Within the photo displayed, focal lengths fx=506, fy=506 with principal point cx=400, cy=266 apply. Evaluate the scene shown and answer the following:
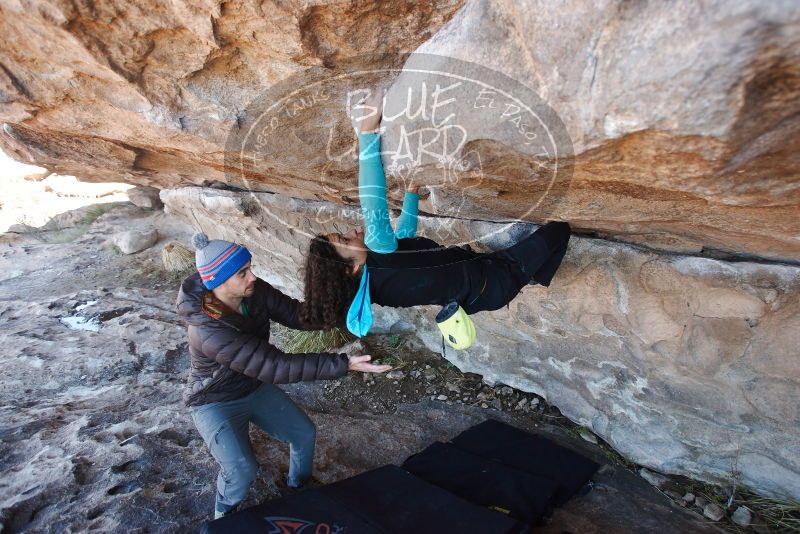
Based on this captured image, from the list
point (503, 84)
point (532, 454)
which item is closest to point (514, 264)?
point (503, 84)

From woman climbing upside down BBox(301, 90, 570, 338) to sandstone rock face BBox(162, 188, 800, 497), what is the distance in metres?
0.28

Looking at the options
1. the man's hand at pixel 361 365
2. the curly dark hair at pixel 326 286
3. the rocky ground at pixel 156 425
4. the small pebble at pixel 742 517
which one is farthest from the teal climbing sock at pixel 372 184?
the small pebble at pixel 742 517

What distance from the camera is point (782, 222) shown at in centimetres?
193

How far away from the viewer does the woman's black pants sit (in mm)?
2662

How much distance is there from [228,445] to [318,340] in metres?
2.32

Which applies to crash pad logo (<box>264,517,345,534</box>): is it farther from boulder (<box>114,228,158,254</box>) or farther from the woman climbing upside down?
boulder (<box>114,228,158,254</box>)

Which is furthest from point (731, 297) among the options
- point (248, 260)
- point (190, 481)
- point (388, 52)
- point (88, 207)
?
point (88, 207)

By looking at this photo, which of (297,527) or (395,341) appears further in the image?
(395,341)

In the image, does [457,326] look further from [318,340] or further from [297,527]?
[318,340]

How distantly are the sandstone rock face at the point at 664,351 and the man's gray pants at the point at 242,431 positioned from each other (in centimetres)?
150

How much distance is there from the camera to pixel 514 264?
8.73 ft

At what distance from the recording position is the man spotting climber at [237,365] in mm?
2201

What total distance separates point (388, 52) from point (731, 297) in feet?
6.43

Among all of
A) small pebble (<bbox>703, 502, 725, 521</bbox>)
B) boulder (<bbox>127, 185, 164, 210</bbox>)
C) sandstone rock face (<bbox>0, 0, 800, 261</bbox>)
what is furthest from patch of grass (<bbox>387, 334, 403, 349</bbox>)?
boulder (<bbox>127, 185, 164, 210</bbox>)
